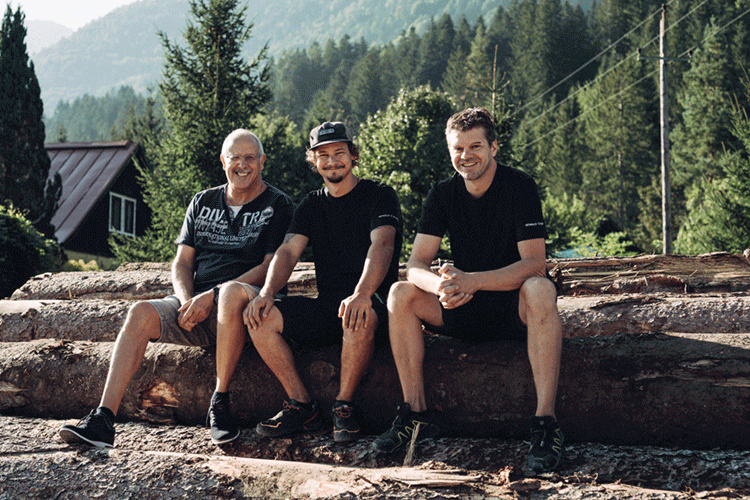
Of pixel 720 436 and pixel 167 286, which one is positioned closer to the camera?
pixel 720 436

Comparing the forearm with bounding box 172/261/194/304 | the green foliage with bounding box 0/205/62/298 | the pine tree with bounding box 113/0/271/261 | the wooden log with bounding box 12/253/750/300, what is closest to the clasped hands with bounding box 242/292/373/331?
the forearm with bounding box 172/261/194/304

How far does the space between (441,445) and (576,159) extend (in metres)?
44.6

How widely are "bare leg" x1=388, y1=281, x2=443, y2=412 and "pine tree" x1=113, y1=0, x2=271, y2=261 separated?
10.9 meters

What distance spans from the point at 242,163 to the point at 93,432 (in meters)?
1.84

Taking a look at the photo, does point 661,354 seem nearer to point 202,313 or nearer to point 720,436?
point 720,436

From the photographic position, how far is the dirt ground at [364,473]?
2.42m

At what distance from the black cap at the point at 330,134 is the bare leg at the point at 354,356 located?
109cm

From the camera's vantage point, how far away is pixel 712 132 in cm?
3092

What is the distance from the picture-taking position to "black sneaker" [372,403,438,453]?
2883 mm

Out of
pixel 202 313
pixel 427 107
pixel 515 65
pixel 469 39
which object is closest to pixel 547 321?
pixel 202 313

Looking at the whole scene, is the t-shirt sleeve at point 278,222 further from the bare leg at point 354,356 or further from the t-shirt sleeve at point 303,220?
the bare leg at point 354,356

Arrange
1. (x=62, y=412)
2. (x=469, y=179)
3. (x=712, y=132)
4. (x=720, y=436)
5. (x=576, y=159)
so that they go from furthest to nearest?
1. (x=576, y=159)
2. (x=712, y=132)
3. (x=62, y=412)
4. (x=469, y=179)
5. (x=720, y=436)

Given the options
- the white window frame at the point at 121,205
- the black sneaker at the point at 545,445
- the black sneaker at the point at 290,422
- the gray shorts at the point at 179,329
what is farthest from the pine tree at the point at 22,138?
the black sneaker at the point at 545,445

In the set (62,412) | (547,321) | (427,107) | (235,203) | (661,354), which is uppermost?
(427,107)
